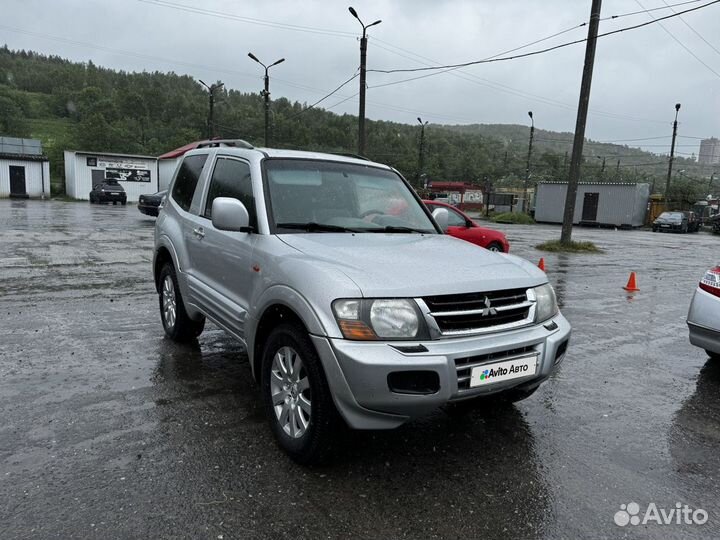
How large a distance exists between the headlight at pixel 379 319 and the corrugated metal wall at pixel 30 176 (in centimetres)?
4838

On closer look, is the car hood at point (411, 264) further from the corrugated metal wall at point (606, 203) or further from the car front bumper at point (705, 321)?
the corrugated metal wall at point (606, 203)

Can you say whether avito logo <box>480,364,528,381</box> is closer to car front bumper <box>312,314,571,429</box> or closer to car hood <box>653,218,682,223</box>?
car front bumper <box>312,314,571,429</box>


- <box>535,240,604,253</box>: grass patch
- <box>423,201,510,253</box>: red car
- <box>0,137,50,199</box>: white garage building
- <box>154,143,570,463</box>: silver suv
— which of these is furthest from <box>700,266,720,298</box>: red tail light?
<box>0,137,50,199</box>: white garage building

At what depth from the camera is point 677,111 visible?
4309cm

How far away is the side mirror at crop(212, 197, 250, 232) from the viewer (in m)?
3.48

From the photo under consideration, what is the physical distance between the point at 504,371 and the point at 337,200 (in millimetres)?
1868

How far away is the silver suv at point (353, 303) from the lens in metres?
2.71

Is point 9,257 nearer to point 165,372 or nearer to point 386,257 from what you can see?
point 165,372

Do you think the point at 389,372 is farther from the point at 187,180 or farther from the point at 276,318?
the point at 187,180

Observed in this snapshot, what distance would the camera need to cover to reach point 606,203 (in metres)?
40.8

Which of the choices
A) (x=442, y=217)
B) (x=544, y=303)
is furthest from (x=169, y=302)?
(x=544, y=303)

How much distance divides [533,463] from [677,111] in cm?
4924

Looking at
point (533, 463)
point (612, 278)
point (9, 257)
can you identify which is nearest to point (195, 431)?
point (533, 463)

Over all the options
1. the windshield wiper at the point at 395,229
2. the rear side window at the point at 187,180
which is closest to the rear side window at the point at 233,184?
the rear side window at the point at 187,180
